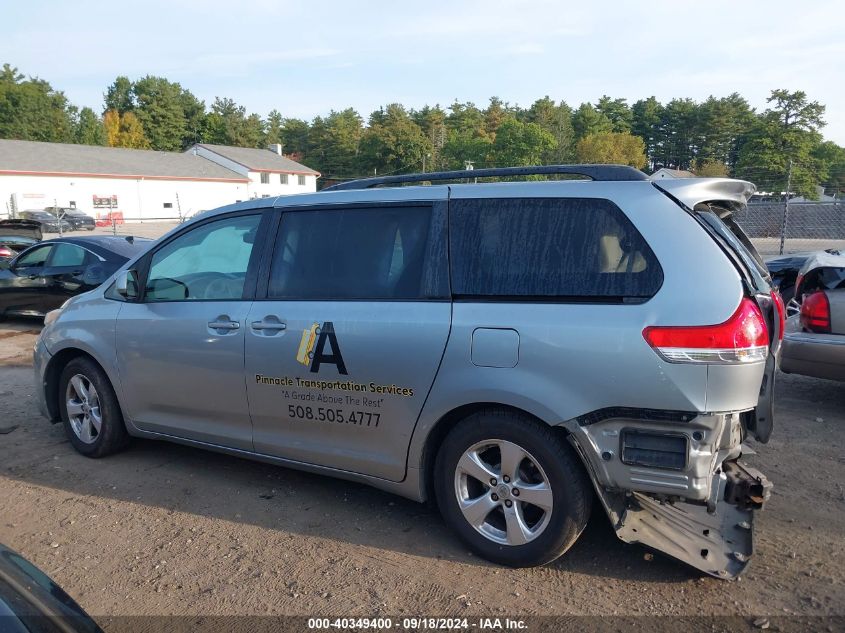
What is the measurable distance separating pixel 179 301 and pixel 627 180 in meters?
2.88

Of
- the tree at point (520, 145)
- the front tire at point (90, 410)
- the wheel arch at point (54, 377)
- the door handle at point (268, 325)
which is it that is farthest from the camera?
the tree at point (520, 145)

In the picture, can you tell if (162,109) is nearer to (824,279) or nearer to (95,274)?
(95,274)

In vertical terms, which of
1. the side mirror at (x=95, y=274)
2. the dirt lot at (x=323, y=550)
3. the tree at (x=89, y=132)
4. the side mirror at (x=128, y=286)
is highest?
the tree at (x=89, y=132)

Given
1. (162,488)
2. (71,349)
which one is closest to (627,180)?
(162,488)

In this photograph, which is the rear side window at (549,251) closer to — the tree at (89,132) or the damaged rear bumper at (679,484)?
the damaged rear bumper at (679,484)

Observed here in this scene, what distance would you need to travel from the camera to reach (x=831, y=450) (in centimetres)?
481

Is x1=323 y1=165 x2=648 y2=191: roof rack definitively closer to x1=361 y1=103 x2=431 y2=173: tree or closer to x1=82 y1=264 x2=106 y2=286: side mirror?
x1=82 y1=264 x2=106 y2=286: side mirror

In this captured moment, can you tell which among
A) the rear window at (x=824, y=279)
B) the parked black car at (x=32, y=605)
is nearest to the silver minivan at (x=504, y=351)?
the parked black car at (x=32, y=605)

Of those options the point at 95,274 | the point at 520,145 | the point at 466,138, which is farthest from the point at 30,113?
the point at 95,274

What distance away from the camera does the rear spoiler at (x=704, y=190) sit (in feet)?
10.4

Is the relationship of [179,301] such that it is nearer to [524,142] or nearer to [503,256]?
[503,256]

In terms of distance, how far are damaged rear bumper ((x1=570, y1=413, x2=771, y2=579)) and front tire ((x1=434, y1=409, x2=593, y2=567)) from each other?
0.14m

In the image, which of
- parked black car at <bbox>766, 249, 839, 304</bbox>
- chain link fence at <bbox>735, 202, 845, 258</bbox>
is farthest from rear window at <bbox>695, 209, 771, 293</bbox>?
chain link fence at <bbox>735, 202, 845, 258</bbox>

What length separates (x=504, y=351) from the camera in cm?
317
